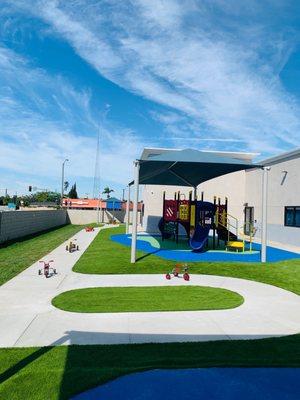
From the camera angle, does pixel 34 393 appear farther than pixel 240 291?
No

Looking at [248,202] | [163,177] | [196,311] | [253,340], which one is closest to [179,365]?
[253,340]

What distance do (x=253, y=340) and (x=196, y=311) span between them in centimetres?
200

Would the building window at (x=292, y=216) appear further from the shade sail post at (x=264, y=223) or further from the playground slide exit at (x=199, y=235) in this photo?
the shade sail post at (x=264, y=223)

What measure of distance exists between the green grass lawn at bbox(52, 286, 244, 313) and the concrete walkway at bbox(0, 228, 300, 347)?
0.33 meters

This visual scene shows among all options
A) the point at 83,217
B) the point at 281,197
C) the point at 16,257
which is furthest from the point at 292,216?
the point at 83,217

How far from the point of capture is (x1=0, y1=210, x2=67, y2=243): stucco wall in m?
22.1

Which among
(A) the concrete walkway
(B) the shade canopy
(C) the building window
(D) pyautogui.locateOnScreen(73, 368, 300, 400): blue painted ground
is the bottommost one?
(A) the concrete walkway

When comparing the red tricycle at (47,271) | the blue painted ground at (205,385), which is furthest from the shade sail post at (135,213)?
the blue painted ground at (205,385)

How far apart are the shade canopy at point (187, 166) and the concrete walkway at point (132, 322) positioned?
6844 mm

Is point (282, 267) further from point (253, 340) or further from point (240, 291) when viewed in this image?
point (253, 340)

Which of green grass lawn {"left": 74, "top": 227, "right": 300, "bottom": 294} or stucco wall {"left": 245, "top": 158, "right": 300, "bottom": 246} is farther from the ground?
stucco wall {"left": 245, "top": 158, "right": 300, "bottom": 246}

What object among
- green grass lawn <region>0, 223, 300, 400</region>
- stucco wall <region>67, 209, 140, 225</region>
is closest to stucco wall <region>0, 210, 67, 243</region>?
stucco wall <region>67, 209, 140, 225</region>

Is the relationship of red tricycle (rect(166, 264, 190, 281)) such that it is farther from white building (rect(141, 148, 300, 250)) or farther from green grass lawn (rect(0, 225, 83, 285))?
white building (rect(141, 148, 300, 250))

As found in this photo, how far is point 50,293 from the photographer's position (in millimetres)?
9711
